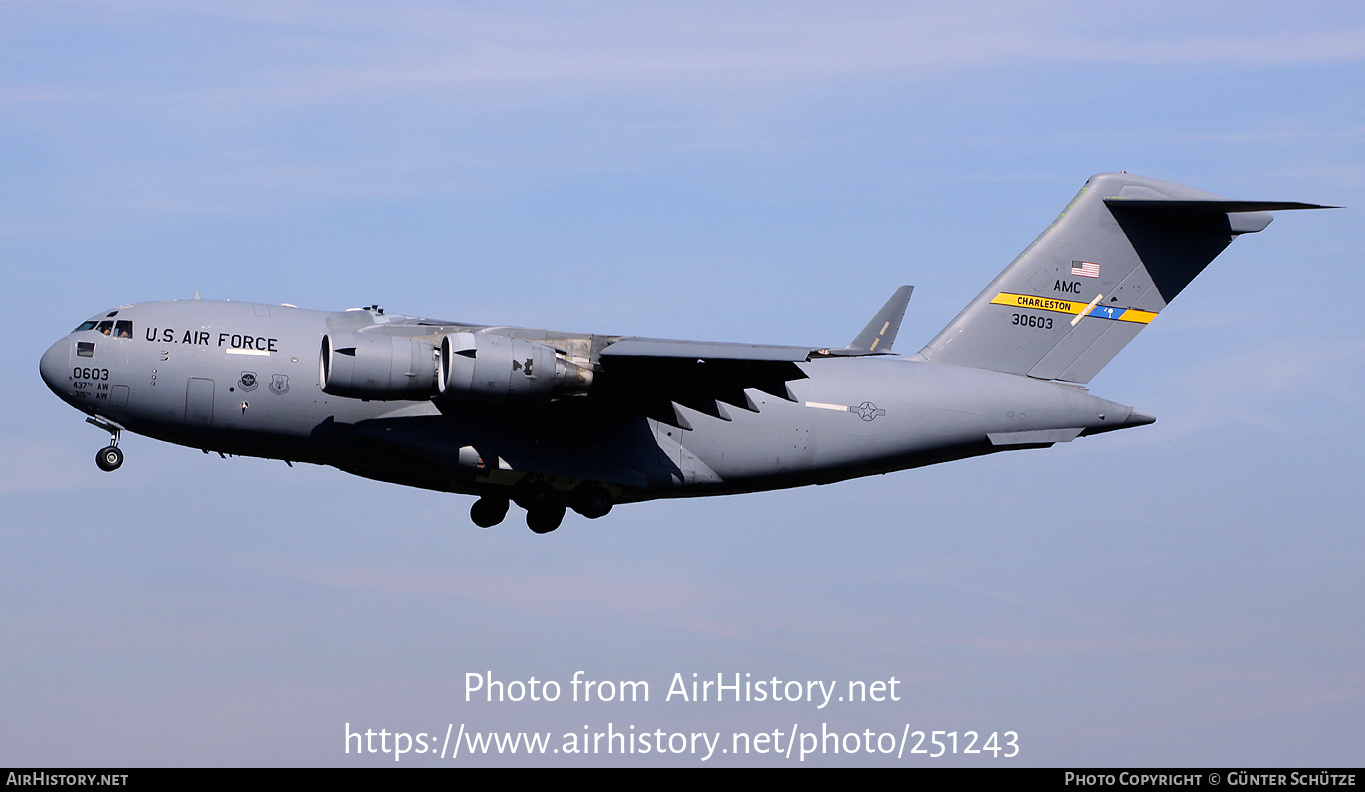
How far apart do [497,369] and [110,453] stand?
4.02m

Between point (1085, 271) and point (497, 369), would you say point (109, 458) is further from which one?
point (1085, 271)

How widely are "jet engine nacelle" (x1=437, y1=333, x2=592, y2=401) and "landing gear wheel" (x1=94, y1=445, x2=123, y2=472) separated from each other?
3367mm

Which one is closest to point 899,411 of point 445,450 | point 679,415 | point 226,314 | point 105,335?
point 679,415

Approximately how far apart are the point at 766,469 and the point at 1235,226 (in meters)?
6.16

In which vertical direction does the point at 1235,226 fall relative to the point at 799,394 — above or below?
above

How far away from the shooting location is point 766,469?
1625cm

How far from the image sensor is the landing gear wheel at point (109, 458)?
49.4ft

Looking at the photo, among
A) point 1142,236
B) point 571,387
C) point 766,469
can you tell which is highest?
point 1142,236

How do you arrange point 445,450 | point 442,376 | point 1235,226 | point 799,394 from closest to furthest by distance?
point 442,376, point 445,450, point 799,394, point 1235,226

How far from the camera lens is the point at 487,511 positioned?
55.3 feet

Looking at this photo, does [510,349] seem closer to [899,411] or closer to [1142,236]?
[899,411]

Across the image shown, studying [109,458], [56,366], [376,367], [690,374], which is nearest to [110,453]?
[109,458]

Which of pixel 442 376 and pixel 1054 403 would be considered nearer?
pixel 442 376

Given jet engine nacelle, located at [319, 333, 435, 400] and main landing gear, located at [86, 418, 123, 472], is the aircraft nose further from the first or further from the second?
jet engine nacelle, located at [319, 333, 435, 400]
